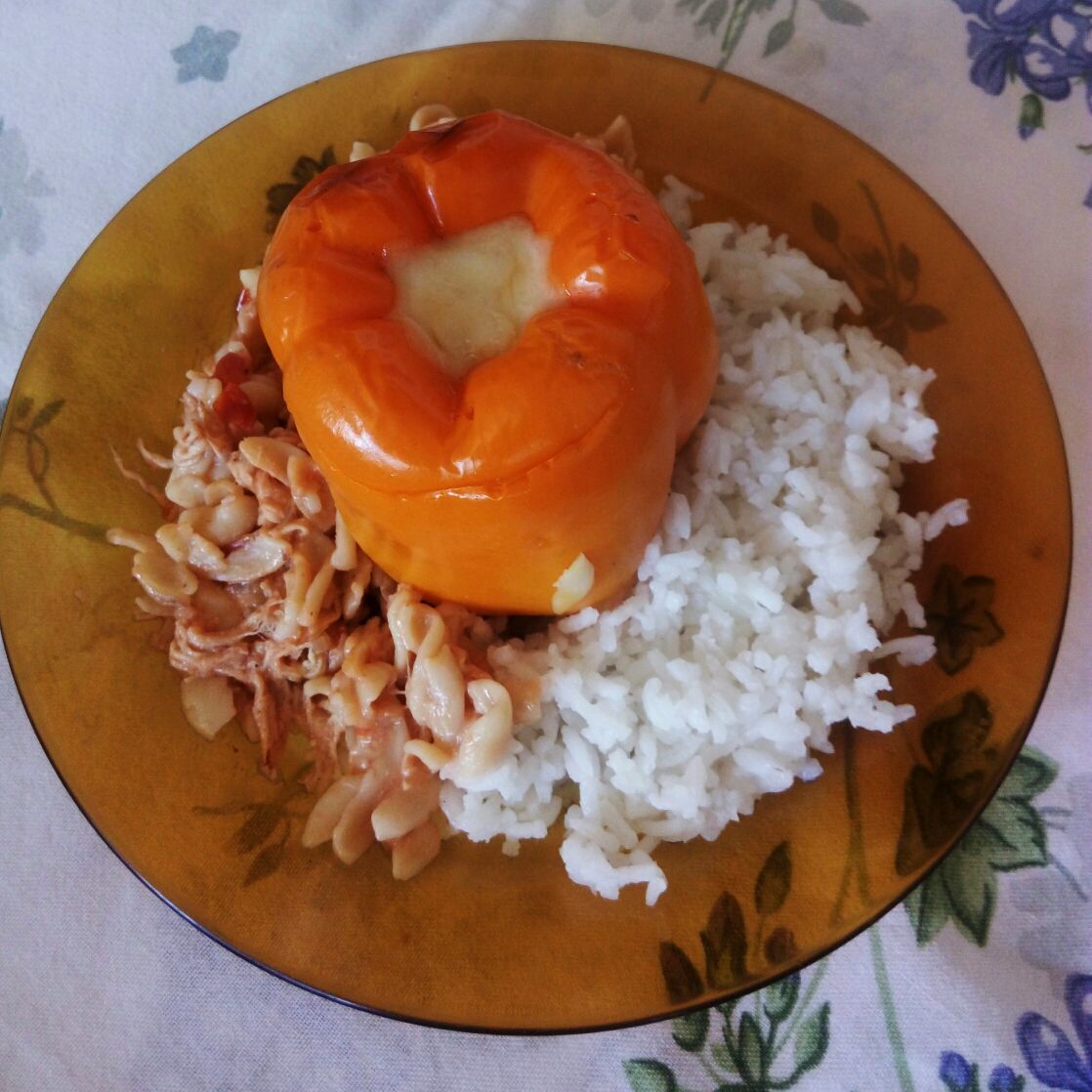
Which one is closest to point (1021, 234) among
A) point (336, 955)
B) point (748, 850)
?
point (748, 850)

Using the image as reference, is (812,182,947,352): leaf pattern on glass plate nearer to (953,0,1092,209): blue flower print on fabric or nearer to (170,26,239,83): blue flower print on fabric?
(953,0,1092,209): blue flower print on fabric

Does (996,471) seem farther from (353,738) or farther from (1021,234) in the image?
(353,738)

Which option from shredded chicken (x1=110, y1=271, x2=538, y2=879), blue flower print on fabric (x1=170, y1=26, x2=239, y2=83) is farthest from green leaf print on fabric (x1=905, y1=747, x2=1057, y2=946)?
blue flower print on fabric (x1=170, y1=26, x2=239, y2=83)

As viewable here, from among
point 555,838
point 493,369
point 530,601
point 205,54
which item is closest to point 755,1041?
point 555,838

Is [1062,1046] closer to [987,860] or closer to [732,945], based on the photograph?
[987,860]

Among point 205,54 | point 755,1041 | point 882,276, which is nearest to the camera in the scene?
point 755,1041

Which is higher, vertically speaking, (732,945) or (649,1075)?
(732,945)

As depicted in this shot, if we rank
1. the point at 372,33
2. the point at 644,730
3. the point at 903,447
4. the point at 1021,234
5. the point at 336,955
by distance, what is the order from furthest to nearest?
the point at 372,33
the point at 1021,234
the point at 903,447
the point at 644,730
the point at 336,955
